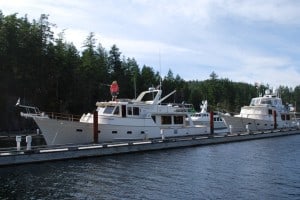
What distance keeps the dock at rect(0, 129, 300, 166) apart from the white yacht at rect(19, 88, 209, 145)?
4.89ft

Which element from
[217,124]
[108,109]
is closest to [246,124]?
[217,124]

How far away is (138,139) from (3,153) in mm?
12635

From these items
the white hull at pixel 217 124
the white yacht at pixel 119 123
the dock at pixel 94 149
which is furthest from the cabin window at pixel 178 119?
the white hull at pixel 217 124

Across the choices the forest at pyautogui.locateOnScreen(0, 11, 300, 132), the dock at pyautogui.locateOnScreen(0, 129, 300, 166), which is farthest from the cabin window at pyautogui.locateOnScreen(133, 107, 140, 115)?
the forest at pyautogui.locateOnScreen(0, 11, 300, 132)

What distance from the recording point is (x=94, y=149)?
30766 mm

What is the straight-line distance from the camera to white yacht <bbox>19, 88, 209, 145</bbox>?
33.2 meters

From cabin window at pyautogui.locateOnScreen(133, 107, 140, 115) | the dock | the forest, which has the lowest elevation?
the dock

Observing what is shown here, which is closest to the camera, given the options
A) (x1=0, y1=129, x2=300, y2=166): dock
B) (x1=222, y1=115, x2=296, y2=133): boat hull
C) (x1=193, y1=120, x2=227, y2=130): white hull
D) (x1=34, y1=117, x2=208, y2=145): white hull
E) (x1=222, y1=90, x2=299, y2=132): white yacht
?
(x1=0, y1=129, x2=300, y2=166): dock

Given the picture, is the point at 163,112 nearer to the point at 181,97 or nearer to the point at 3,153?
the point at 3,153

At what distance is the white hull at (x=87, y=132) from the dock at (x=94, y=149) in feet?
4.88

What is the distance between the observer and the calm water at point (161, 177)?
2017cm

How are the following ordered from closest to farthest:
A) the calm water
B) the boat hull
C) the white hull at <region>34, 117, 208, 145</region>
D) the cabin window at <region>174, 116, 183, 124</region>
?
the calm water < the white hull at <region>34, 117, 208, 145</region> < the cabin window at <region>174, 116, 183, 124</region> < the boat hull

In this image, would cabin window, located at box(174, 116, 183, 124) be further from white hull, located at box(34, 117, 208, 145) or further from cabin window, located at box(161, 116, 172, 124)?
white hull, located at box(34, 117, 208, 145)

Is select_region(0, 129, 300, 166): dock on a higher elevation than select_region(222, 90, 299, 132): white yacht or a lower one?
lower
